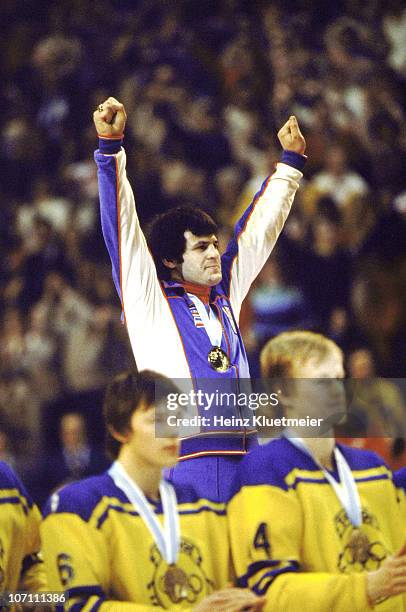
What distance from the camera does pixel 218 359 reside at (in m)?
3.19

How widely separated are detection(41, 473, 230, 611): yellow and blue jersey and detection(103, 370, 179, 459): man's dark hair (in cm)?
19

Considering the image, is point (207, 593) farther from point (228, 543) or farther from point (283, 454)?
point (283, 454)

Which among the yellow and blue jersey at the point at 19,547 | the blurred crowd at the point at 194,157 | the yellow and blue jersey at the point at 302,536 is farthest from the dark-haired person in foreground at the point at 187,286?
the yellow and blue jersey at the point at 19,547

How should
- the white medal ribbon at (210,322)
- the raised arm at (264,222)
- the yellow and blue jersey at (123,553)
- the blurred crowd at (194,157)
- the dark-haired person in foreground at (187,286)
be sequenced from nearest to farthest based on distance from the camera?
the yellow and blue jersey at (123,553), the dark-haired person in foreground at (187,286), the white medal ribbon at (210,322), the raised arm at (264,222), the blurred crowd at (194,157)

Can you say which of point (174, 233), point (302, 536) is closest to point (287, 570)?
point (302, 536)

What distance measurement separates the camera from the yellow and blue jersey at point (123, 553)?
301cm

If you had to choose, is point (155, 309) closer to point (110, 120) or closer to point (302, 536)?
point (110, 120)

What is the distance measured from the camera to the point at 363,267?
433 cm

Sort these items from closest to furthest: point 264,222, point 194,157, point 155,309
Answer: point 155,309 < point 264,222 < point 194,157

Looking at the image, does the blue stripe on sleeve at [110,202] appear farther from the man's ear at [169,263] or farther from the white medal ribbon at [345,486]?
the white medal ribbon at [345,486]

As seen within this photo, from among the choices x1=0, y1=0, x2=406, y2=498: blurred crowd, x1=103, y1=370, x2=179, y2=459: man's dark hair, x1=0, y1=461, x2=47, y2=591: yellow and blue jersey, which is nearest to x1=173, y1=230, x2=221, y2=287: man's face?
x1=103, y1=370, x2=179, y2=459: man's dark hair

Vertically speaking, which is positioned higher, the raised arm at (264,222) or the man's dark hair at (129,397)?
the raised arm at (264,222)

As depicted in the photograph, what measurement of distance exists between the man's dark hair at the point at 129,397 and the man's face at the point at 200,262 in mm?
366

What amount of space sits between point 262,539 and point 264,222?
1116 millimetres
